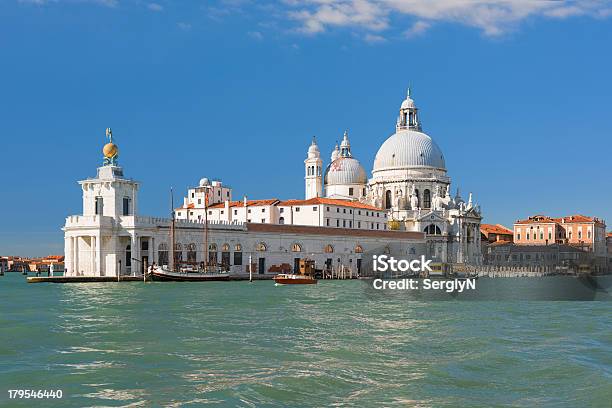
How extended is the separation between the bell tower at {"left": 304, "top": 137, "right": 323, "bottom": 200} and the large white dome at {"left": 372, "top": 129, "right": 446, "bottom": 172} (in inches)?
251

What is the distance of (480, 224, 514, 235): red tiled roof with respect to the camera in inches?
4227

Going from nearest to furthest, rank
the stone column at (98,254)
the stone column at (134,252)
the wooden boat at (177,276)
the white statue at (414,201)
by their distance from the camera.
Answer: the wooden boat at (177,276) → the stone column at (98,254) → the stone column at (134,252) → the white statue at (414,201)

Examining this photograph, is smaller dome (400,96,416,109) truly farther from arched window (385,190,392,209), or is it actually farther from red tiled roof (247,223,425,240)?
red tiled roof (247,223,425,240)

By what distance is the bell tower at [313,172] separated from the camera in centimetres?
9244

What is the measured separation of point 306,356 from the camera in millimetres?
16469

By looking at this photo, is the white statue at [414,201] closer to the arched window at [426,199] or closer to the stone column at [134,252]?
the arched window at [426,199]

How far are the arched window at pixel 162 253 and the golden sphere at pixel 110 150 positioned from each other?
22.1 feet

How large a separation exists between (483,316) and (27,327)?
14.0m

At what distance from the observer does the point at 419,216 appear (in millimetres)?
85125

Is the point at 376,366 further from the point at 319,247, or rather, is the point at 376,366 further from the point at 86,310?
the point at 319,247

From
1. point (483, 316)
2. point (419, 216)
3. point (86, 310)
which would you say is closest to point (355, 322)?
point (483, 316)

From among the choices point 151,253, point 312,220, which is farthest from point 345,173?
point 151,253

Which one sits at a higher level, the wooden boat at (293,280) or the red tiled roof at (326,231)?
the red tiled roof at (326,231)

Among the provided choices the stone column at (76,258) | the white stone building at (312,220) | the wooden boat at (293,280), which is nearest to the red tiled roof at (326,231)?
the white stone building at (312,220)
